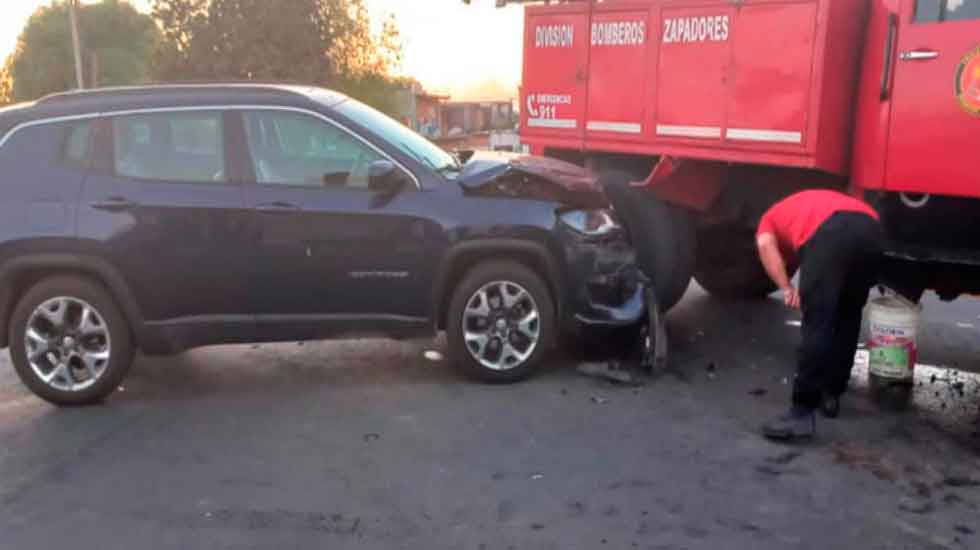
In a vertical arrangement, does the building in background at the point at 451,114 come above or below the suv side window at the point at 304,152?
above

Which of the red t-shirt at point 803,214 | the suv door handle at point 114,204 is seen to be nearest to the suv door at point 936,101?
the red t-shirt at point 803,214

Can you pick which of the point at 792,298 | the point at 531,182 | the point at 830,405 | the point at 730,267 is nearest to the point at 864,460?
the point at 830,405

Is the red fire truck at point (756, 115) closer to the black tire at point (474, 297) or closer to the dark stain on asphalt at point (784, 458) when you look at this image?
the black tire at point (474, 297)

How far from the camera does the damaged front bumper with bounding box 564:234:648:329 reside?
5.69 m

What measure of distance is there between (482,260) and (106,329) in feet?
7.34

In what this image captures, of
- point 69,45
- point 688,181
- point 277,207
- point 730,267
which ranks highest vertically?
point 69,45

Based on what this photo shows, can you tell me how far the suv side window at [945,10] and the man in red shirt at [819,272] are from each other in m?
1.12

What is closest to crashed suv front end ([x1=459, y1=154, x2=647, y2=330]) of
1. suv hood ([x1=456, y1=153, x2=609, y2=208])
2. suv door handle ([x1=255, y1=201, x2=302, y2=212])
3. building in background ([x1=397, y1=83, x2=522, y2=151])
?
→ suv hood ([x1=456, y1=153, x2=609, y2=208])

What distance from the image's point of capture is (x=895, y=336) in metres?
5.28

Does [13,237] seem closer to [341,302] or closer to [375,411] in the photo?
[341,302]

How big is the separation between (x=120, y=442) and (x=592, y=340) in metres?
3.11

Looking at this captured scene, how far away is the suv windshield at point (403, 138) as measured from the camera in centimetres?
571

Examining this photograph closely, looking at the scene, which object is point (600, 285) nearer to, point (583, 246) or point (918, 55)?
point (583, 246)

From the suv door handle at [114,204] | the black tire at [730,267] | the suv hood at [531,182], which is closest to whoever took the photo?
the suv door handle at [114,204]
